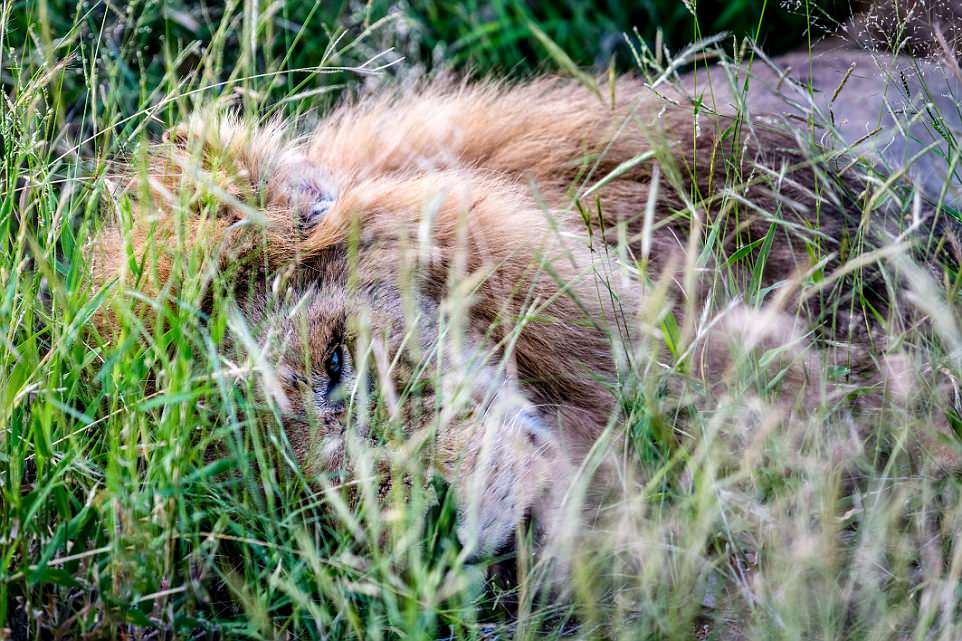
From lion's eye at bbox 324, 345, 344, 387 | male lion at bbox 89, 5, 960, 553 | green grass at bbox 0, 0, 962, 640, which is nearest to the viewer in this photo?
green grass at bbox 0, 0, 962, 640

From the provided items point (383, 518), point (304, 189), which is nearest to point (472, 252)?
point (304, 189)

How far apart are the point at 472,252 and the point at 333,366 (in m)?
0.53

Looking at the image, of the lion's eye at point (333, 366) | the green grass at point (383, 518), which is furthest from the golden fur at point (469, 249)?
the green grass at point (383, 518)

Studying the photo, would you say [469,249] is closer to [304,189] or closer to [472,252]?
[472,252]

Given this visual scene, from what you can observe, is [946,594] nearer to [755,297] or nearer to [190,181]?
[755,297]

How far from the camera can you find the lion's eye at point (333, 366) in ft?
8.21

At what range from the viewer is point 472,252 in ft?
9.13

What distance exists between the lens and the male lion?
222 cm

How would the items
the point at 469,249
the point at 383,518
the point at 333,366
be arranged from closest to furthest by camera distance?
the point at 383,518
the point at 333,366
the point at 469,249

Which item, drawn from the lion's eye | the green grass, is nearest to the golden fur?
the lion's eye

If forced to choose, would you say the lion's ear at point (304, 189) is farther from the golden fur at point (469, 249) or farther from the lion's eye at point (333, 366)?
the lion's eye at point (333, 366)

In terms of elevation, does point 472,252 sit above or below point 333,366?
above

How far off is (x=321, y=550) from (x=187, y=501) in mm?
285

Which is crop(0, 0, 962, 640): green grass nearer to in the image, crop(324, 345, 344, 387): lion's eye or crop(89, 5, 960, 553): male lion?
crop(89, 5, 960, 553): male lion
